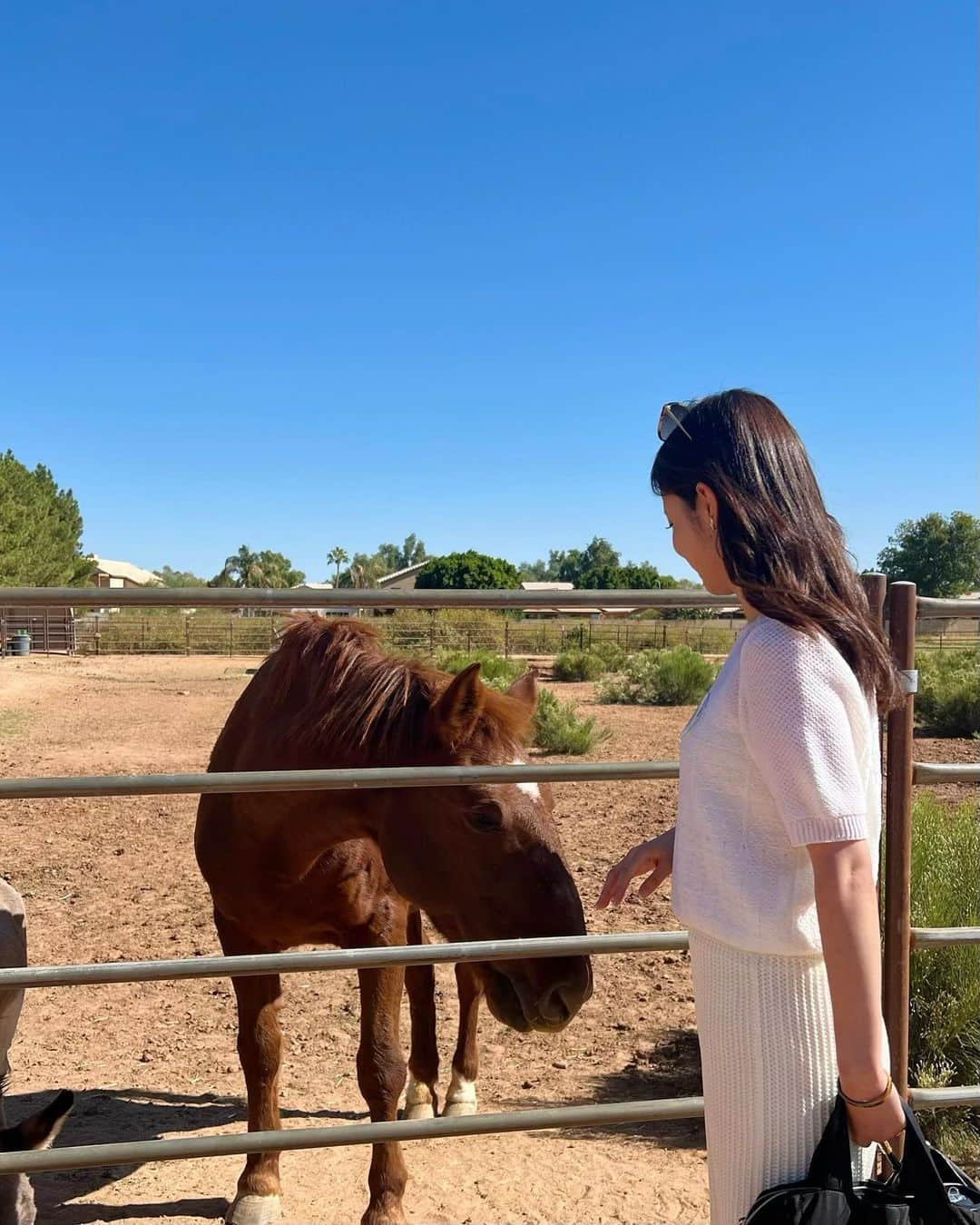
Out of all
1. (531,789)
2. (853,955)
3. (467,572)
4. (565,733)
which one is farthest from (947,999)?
(467,572)

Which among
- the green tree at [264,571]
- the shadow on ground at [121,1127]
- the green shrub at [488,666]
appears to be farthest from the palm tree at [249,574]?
the shadow on ground at [121,1127]

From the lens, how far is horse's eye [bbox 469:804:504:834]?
2.36m

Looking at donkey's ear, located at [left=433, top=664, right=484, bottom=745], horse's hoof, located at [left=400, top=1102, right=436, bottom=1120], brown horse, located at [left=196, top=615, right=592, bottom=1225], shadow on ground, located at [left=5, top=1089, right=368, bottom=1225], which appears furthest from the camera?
horse's hoof, located at [left=400, top=1102, right=436, bottom=1120]

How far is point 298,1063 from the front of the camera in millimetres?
4359

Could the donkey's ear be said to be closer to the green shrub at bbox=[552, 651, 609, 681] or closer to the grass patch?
the grass patch

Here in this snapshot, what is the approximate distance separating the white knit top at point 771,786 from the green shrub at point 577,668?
2277 cm

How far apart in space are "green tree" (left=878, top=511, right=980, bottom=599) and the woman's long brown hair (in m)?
27.7

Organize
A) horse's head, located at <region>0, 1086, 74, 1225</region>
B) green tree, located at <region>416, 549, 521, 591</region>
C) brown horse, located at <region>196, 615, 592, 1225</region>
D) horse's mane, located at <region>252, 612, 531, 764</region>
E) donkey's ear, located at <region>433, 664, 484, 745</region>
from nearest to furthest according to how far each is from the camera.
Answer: horse's head, located at <region>0, 1086, 74, 1225</region> < brown horse, located at <region>196, 615, 592, 1225</region> < donkey's ear, located at <region>433, 664, 484, 745</region> < horse's mane, located at <region>252, 612, 531, 764</region> < green tree, located at <region>416, 549, 521, 591</region>

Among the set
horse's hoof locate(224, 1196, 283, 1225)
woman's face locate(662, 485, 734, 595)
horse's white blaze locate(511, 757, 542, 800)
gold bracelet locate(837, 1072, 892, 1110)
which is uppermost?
woman's face locate(662, 485, 734, 595)

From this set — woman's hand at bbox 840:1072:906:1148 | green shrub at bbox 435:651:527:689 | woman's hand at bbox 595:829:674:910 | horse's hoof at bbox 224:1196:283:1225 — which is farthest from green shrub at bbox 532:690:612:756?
woman's hand at bbox 840:1072:906:1148

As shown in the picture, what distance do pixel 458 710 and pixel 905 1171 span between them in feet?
5.00

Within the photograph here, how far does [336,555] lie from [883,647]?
8553cm

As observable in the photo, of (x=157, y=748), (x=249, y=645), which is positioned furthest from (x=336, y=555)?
(x=157, y=748)

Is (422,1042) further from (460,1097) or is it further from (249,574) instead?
(249,574)
